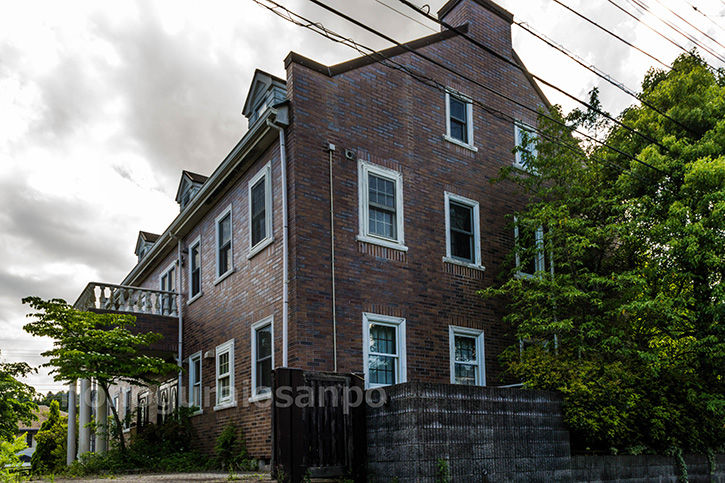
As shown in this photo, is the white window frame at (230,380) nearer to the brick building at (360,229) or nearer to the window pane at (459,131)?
the brick building at (360,229)

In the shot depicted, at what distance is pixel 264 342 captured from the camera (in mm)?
14680

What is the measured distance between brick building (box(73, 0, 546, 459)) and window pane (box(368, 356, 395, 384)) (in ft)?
0.14

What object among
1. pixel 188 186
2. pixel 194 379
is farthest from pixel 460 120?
pixel 194 379

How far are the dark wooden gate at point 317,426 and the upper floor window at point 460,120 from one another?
8587 mm

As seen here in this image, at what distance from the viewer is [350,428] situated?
10000 millimetres

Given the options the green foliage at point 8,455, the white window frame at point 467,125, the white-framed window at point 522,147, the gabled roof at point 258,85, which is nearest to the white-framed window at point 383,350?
the white window frame at point 467,125

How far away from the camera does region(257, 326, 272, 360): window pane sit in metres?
14.4

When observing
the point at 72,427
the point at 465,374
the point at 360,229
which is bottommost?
the point at 72,427

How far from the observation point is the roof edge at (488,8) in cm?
1877

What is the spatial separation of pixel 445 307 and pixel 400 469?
6356 millimetres

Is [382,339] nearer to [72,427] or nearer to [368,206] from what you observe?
[368,206]

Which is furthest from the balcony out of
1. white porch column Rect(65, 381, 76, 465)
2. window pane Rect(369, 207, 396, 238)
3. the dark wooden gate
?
the dark wooden gate

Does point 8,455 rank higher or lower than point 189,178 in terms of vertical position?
lower

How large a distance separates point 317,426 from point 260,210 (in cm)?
689
